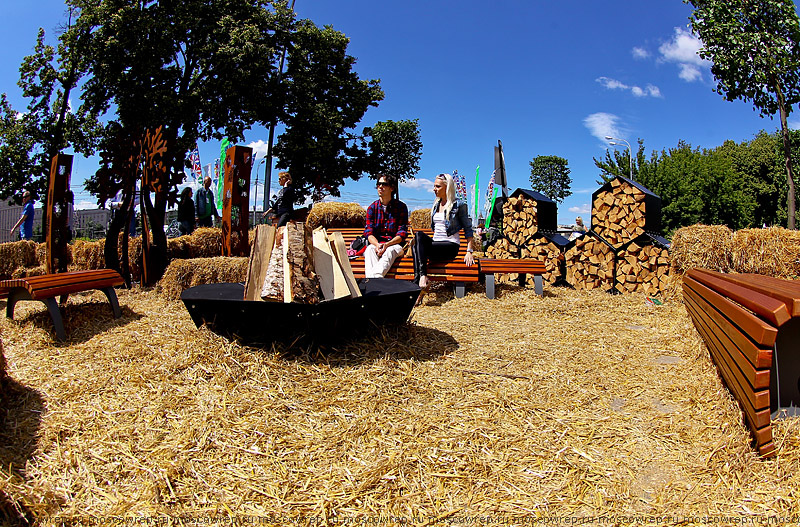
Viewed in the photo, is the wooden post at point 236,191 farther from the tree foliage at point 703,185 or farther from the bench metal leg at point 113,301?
the tree foliage at point 703,185

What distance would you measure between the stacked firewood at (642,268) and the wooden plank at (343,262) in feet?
21.0

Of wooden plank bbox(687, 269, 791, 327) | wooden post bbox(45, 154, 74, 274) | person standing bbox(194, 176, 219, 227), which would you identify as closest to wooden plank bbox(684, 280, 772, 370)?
wooden plank bbox(687, 269, 791, 327)

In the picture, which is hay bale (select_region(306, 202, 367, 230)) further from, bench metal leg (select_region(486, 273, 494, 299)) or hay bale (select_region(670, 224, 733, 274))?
hay bale (select_region(670, 224, 733, 274))

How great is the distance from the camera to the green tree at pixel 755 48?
14781 millimetres

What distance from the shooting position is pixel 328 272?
133 inches

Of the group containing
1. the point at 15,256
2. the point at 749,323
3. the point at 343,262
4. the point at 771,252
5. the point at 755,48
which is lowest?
the point at 749,323

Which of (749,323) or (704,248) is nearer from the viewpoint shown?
(749,323)

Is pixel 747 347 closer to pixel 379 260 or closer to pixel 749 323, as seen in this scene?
pixel 749 323

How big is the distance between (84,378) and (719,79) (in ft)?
65.7

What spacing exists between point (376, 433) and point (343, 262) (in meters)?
1.41

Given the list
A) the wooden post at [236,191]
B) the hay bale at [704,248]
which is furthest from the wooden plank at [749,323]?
the wooden post at [236,191]

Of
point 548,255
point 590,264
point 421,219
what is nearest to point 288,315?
point 590,264

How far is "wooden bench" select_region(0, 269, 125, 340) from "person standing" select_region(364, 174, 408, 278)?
3078 millimetres

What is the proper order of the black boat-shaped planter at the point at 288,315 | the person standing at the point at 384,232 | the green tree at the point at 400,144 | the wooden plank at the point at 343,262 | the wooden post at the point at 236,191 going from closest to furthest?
the black boat-shaped planter at the point at 288,315, the wooden plank at the point at 343,262, the person standing at the point at 384,232, the wooden post at the point at 236,191, the green tree at the point at 400,144
